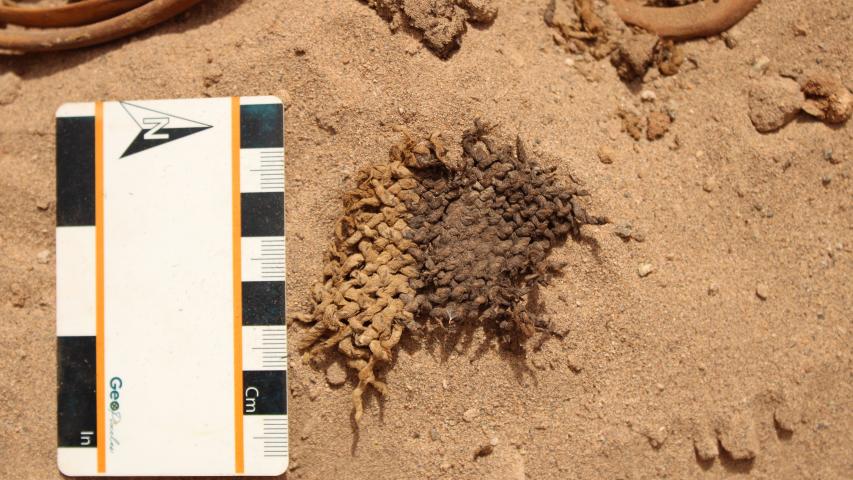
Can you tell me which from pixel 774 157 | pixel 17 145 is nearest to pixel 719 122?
pixel 774 157

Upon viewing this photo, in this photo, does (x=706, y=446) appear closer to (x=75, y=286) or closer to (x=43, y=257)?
(x=75, y=286)

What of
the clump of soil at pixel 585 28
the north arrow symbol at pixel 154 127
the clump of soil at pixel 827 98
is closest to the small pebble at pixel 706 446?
the clump of soil at pixel 827 98

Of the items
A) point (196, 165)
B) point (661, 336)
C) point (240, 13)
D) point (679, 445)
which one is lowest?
point (679, 445)

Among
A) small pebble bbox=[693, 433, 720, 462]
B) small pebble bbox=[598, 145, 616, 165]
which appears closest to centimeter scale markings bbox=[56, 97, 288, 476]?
small pebble bbox=[598, 145, 616, 165]

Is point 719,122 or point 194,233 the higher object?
point 719,122

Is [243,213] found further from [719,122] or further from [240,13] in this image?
[719,122]

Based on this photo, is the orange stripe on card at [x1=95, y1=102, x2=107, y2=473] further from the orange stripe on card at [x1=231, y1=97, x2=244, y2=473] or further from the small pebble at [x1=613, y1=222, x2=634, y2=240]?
the small pebble at [x1=613, y1=222, x2=634, y2=240]
